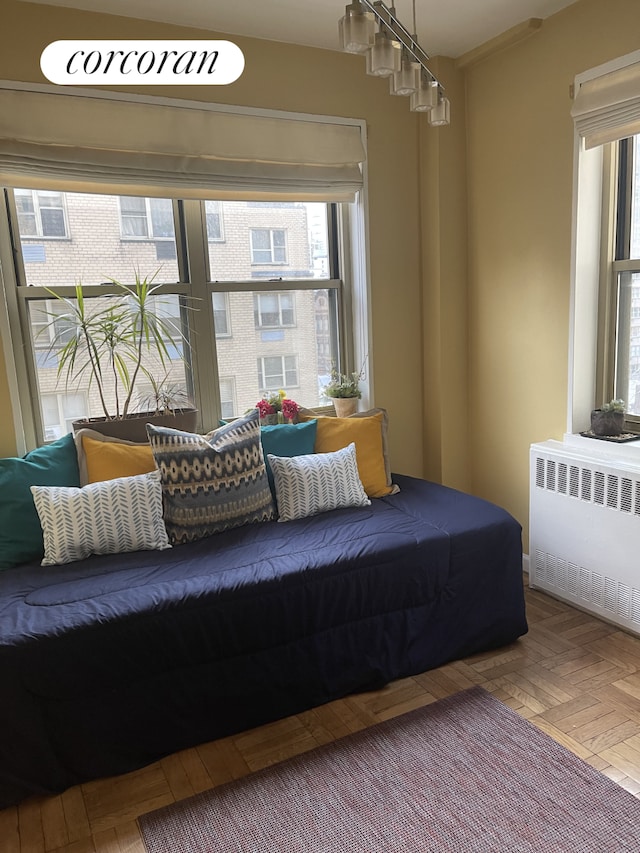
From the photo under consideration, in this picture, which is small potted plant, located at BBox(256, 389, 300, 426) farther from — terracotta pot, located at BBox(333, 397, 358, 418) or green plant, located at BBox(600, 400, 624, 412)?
green plant, located at BBox(600, 400, 624, 412)

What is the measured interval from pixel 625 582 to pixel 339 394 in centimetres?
160

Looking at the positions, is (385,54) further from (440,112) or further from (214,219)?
(214,219)

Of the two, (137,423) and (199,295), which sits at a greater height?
(199,295)

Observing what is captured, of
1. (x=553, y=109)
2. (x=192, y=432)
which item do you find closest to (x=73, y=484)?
(x=192, y=432)

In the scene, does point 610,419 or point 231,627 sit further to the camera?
point 610,419

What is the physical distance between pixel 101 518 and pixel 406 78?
71.4 inches

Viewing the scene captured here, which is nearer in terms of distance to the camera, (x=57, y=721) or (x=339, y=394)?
(x=57, y=721)

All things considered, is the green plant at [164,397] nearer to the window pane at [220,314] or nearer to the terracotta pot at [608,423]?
the window pane at [220,314]

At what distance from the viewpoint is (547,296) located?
3.10m

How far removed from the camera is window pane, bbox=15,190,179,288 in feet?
9.27

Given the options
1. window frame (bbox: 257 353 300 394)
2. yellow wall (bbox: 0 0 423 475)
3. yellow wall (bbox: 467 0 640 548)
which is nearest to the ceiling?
yellow wall (bbox: 0 0 423 475)

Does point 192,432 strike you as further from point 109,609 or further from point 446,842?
point 446,842

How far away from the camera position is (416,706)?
2.32m

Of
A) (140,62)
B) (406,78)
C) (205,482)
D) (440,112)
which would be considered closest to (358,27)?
(406,78)
